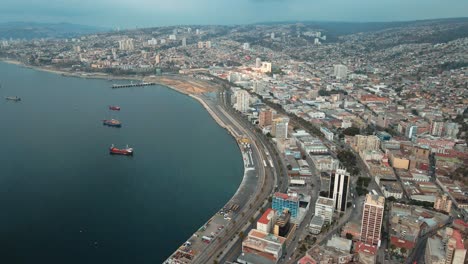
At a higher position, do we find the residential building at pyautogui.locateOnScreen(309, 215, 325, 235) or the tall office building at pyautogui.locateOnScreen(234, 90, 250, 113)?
the tall office building at pyautogui.locateOnScreen(234, 90, 250, 113)

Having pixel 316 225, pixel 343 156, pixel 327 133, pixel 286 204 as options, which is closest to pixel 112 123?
pixel 327 133

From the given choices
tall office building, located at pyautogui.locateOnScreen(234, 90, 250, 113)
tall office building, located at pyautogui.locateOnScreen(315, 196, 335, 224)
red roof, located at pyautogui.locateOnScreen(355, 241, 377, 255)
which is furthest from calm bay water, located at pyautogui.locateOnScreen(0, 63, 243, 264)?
red roof, located at pyautogui.locateOnScreen(355, 241, 377, 255)

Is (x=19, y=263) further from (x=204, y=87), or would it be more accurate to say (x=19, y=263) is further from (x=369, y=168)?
(x=204, y=87)

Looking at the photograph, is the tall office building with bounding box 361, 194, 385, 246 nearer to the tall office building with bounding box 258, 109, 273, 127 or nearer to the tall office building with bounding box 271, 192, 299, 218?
the tall office building with bounding box 271, 192, 299, 218

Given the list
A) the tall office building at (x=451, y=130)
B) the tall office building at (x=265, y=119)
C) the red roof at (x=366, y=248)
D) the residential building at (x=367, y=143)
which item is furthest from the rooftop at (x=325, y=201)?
the tall office building at (x=451, y=130)

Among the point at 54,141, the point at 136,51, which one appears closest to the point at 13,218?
the point at 54,141

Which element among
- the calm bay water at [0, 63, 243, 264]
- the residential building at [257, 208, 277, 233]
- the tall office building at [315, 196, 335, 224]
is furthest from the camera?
the tall office building at [315, 196, 335, 224]
